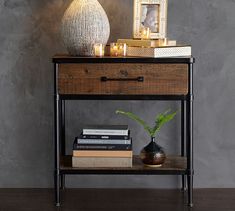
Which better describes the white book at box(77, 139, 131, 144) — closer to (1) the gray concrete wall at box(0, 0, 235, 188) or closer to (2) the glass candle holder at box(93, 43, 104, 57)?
(1) the gray concrete wall at box(0, 0, 235, 188)

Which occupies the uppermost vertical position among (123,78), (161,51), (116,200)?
(161,51)

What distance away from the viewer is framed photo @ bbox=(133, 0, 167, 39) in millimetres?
2879

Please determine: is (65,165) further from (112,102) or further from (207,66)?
(207,66)

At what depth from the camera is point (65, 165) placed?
9.38ft

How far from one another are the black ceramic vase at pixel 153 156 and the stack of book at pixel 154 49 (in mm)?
427

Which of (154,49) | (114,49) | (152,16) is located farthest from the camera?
(152,16)

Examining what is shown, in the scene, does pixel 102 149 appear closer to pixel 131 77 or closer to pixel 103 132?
pixel 103 132

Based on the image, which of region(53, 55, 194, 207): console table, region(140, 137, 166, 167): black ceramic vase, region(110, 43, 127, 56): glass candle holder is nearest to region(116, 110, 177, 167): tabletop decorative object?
region(140, 137, 166, 167): black ceramic vase

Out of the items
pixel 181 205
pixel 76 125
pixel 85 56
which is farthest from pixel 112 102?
pixel 181 205

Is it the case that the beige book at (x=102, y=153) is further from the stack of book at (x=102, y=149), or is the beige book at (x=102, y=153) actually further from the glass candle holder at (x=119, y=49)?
the glass candle holder at (x=119, y=49)

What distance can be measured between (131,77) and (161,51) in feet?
0.57

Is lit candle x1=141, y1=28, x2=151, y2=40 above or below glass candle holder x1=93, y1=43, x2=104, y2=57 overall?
above

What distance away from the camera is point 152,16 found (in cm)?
289

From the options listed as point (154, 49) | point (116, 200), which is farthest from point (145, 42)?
point (116, 200)
